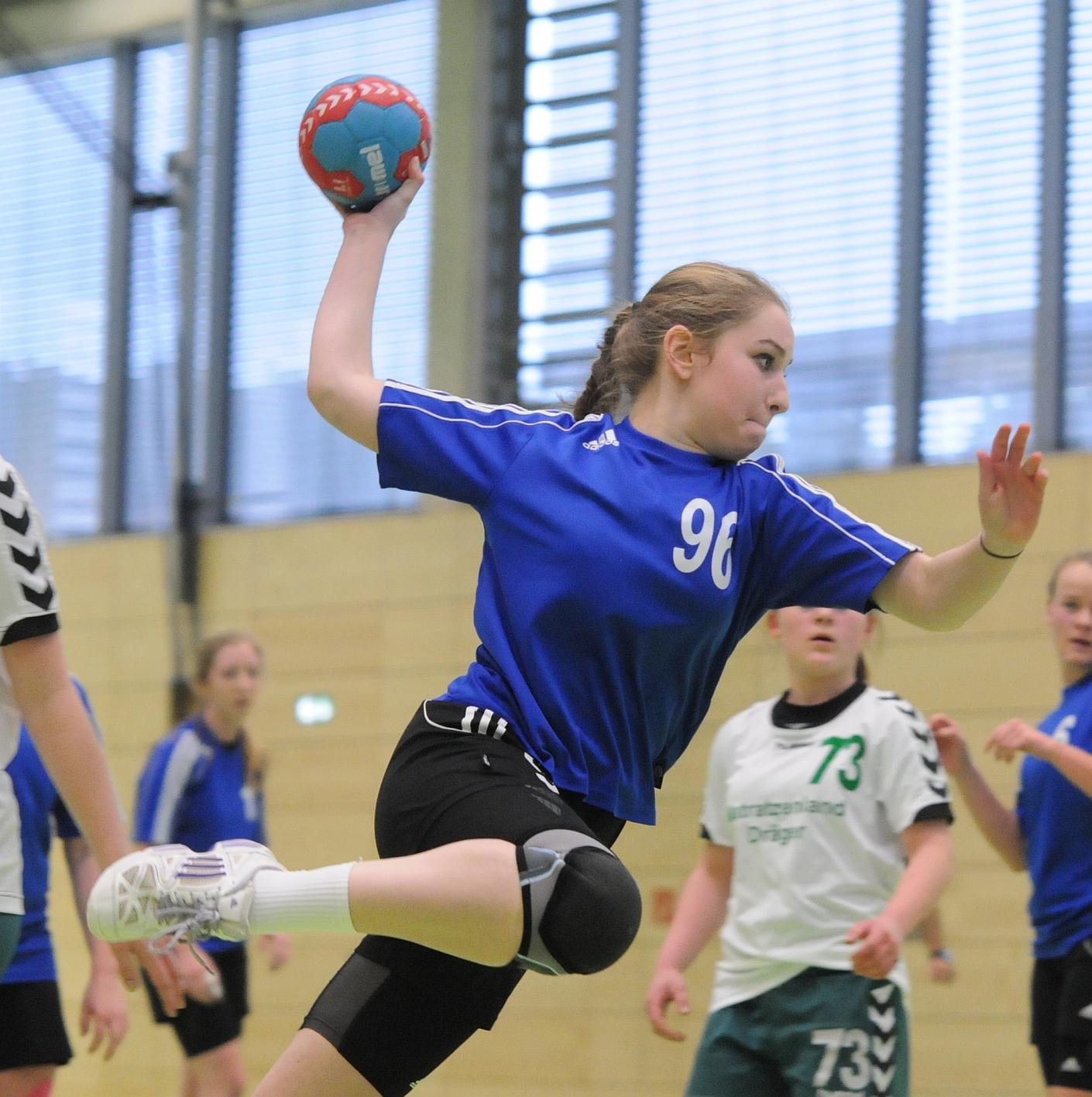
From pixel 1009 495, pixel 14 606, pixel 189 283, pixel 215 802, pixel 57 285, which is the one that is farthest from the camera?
pixel 57 285

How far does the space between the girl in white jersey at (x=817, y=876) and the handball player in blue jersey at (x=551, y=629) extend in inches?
45.8

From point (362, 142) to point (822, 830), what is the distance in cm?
207

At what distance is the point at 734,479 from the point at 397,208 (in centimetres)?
76

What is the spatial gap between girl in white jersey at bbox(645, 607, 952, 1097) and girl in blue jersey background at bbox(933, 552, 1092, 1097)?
0.76ft

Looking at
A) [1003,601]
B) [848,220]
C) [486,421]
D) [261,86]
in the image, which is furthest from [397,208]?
[261,86]

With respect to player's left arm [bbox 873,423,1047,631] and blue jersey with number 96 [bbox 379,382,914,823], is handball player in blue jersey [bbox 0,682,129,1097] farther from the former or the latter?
player's left arm [bbox 873,423,1047,631]

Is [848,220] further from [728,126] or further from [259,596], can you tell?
[259,596]

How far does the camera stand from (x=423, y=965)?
9.05 ft

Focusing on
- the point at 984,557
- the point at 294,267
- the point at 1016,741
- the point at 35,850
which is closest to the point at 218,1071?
the point at 35,850

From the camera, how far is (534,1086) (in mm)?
7656

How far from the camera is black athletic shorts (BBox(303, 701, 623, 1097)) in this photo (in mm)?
2691

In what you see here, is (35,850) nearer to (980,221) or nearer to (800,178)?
(980,221)

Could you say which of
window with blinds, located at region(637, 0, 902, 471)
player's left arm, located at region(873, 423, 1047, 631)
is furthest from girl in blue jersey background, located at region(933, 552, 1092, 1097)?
window with blinds, located at region(637, 0, 902, 471)

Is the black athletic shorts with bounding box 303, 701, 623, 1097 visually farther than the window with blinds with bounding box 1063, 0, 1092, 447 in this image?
No
